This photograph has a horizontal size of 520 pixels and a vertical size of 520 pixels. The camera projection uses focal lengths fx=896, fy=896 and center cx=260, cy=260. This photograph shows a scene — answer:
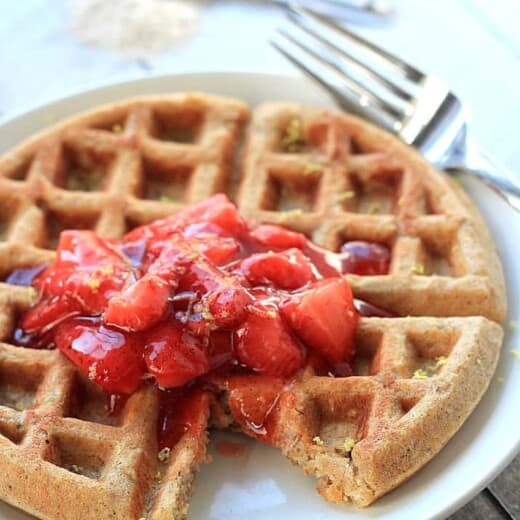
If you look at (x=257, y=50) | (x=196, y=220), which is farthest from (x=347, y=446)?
(x=257, y=50)

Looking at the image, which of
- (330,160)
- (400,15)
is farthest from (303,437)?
(400,15)

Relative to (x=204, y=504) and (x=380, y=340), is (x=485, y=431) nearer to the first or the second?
(x=380, y=340)

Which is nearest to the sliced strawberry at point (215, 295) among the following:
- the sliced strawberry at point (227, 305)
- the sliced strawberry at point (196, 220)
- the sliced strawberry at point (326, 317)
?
the sliced strawberry at point (227, 305)

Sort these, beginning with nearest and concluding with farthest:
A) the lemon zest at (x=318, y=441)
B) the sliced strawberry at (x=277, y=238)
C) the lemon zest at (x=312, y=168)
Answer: the lemon zest at (x=318, y=441), the sliced strawberry at (x=277, y=238), the lemon zest at (x=312, y=168)

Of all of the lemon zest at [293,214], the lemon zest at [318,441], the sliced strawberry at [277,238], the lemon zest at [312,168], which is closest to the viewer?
the lemon zest at [318,441]

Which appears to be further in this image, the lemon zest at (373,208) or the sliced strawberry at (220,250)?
Answer: the lemon zest at (373,208)

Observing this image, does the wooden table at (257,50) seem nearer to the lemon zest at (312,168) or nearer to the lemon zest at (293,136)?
the lemon zest at (293,136)
